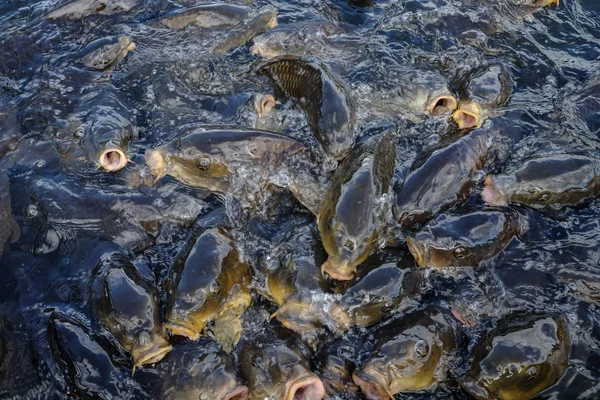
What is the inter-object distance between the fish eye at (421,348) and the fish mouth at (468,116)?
7.52 feet

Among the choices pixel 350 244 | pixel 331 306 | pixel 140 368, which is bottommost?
pixel 140 368

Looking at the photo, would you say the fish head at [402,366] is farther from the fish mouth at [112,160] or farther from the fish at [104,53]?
the fish at [104,53]

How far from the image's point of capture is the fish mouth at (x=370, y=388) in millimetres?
3381

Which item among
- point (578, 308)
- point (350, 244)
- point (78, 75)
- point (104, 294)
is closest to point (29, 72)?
point (78, 75)

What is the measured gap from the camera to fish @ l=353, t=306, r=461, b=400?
3.41 meters

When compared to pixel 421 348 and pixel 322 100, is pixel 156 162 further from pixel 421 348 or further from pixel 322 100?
pixel 421 348

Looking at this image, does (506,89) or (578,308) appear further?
(506,89)

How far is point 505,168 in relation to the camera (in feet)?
15.7

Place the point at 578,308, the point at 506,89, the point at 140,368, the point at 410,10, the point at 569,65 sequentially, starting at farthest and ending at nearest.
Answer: the point at 410,10, the point at 569,65, the point at 506,89, the point at 578,308, the point at 140,368

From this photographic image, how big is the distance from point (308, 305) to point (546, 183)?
7.55ft

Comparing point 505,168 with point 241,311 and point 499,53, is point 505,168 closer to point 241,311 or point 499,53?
point 499,53

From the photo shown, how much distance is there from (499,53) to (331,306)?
4022mm

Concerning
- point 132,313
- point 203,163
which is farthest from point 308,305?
point 203,163

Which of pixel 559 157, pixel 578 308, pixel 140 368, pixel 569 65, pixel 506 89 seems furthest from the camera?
pixel 569 65
